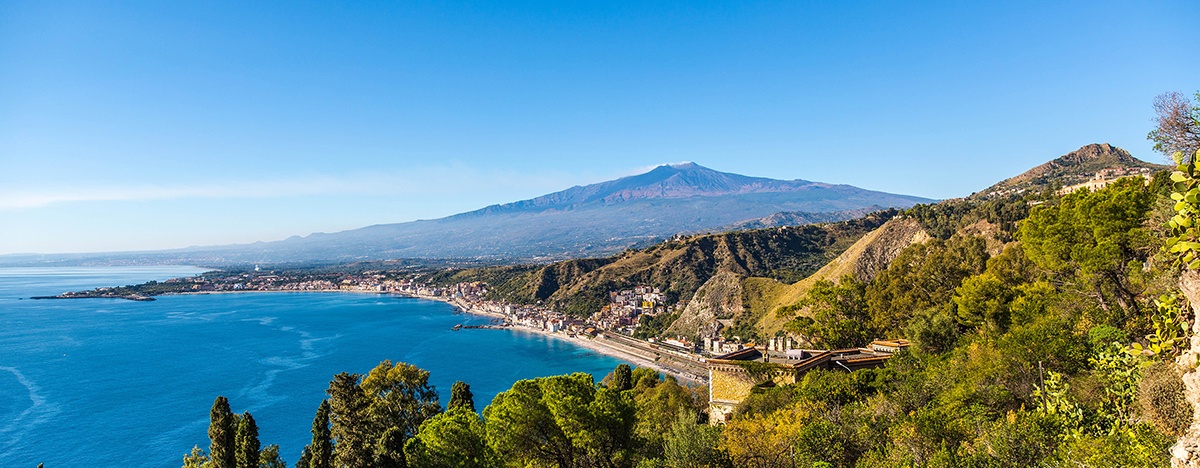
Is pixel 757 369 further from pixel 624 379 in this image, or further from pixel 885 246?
pixel 885 246

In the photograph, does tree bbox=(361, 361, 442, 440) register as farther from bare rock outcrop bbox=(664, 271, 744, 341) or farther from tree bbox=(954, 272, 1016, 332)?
bare rock outcrop bbox=(664, 271, 744, 341)

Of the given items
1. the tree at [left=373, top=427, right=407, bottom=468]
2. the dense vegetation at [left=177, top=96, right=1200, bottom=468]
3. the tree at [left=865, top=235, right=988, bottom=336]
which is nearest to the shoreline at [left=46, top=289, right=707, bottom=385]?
the tree at [left=865, top=235, right=988, bottom=336]

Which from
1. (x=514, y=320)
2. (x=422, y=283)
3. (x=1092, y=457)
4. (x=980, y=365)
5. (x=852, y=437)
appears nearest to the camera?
(x=1092, y=457)

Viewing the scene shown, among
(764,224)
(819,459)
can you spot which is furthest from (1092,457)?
(764,224)

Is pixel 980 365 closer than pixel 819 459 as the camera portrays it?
No

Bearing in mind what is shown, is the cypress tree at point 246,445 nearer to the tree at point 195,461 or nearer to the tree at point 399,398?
the tree at point 195,461

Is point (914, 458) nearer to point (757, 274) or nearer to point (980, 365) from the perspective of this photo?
point (980, 365)
